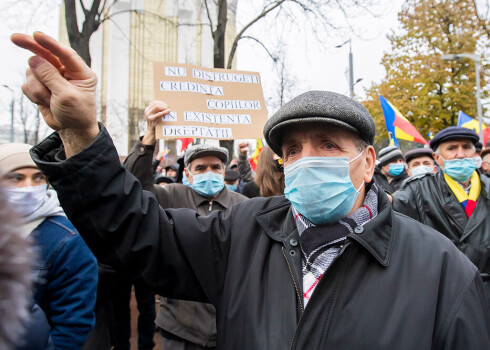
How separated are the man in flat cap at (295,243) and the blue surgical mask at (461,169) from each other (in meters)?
2.19

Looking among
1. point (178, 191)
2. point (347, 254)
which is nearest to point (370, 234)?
point (347, 254)

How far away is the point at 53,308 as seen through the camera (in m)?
2.24

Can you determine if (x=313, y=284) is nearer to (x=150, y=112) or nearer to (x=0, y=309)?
(x=0, y=309)

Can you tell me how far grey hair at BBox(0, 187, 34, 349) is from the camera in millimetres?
771

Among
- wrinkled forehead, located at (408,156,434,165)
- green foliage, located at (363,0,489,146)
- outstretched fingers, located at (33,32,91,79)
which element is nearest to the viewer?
outstretched fingers, located at (33,32,91,79)

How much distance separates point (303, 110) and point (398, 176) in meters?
5.82

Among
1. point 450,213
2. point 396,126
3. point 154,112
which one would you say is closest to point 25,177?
point 154,112

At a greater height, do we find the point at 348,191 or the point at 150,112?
the point at 150,112

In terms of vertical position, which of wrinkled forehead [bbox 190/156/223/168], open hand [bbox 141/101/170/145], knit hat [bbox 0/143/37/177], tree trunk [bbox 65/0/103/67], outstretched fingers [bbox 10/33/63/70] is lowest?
knit hat [bbox 0/143/37/177]

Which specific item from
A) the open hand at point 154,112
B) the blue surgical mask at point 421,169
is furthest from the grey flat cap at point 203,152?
the blue surgical mask at point 421,169

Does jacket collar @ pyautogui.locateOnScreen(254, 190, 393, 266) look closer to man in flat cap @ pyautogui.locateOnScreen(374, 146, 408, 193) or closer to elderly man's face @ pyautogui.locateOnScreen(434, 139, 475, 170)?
elderly man's face @ pyautogui.locateOnScreen(434, 139, 475, 170)

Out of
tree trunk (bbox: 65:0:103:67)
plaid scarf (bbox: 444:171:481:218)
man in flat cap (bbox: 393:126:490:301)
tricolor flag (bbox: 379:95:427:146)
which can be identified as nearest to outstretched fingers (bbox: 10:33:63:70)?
man in flat cap (bbox: 393:126:490:301)

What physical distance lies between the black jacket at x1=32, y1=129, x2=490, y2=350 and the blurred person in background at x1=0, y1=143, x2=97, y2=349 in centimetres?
86

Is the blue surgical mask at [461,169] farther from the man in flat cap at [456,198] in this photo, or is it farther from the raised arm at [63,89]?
Answer: the raised arm at [63,89]
